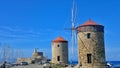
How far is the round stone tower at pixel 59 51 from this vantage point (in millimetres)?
52938

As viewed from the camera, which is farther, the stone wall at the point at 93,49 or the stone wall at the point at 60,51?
the stone wall at the point at 60,51

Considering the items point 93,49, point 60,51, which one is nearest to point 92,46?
point 93,49

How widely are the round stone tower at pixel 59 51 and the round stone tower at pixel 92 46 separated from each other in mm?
19079

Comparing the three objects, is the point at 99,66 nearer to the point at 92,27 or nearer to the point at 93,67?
the point at 93,67

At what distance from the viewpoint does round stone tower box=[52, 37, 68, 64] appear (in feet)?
174

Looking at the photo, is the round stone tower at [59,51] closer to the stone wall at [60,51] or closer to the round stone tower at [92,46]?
the stone wall at [60,51]

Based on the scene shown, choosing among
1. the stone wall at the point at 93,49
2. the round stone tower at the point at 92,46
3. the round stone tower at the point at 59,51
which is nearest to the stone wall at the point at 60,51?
the round stone tower at the point at 59,51

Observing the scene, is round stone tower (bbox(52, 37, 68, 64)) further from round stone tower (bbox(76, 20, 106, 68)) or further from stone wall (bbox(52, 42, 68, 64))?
round stone tower (bbox(76, 20, 106, 68))

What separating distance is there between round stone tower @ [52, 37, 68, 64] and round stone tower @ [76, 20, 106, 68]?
1908 centimetres

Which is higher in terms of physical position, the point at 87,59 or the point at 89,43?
the point at 89,43

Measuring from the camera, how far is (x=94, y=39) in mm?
33031

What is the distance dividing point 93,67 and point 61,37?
23165mm

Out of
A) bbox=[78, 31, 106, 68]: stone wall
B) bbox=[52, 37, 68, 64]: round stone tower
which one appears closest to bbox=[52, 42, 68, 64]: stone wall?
bbox=[52, 37, 68, 64]: round stone tower

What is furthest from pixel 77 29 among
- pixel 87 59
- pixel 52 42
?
pixel 52 42
